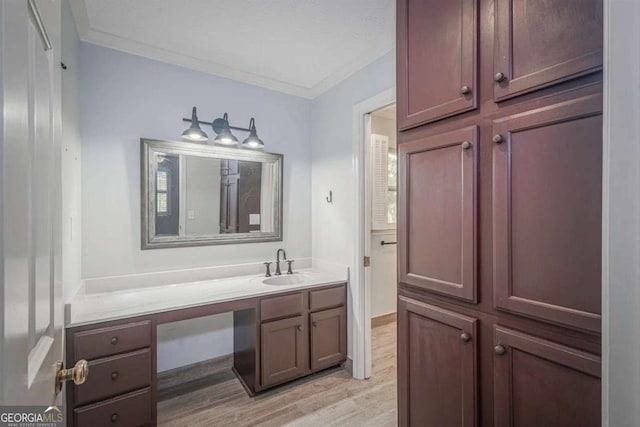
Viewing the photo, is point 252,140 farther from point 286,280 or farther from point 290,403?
point 290,403

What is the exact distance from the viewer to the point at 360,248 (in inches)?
95.0

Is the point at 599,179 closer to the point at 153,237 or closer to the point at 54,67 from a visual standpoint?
the point at 54,67

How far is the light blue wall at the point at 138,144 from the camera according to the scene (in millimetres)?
2031

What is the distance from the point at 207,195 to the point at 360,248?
1.34 metres

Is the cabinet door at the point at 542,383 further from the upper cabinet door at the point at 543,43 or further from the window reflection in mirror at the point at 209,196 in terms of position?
the window reflection in mirror at the point at 209,196

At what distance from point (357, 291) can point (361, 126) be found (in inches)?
52.7

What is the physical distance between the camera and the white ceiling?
5.73ft

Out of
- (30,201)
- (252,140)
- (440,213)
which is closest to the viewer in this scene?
(30,201)

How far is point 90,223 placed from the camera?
6.64 ft

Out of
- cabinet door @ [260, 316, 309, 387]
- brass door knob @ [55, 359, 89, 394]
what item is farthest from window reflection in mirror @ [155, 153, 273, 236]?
brass door knob @ [55, 359, 89, 394]

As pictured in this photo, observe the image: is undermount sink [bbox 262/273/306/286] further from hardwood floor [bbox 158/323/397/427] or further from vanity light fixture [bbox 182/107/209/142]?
vanity light fixture [bbox 182/107/209/142]

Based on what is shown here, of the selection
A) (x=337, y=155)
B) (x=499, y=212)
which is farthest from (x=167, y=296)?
(x=499, y=212)

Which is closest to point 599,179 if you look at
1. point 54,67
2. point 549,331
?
point 549,331

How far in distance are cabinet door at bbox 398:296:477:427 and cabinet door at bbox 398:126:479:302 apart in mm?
119
